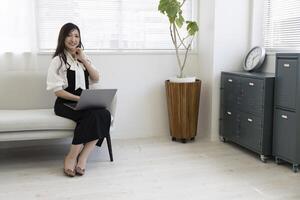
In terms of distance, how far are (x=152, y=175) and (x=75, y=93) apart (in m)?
0.99

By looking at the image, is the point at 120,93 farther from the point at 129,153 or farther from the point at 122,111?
the point at 129,153

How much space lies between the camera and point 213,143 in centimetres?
366

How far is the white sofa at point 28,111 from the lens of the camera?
2771mm

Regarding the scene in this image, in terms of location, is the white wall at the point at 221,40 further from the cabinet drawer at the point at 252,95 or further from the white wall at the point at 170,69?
the cabinet drawer at the point at 252,95

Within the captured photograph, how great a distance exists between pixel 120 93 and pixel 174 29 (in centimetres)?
91

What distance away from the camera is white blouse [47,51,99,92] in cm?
291

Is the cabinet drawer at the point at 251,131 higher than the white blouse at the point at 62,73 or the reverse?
the reverse

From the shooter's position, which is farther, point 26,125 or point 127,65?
point 127,65

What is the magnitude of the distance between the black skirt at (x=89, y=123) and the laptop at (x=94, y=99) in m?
0.04

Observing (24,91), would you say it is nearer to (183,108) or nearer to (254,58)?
(183,108)

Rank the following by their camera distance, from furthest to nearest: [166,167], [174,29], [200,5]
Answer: [200,5] → [174,29] → [166,167]

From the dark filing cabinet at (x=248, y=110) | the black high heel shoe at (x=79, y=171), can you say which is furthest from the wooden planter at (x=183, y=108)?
the black high heel shoe at (x=79, y=171)

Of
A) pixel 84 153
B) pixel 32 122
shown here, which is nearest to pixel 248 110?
pixel 84 153

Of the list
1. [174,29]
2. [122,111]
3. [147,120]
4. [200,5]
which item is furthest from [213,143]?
[200,5]
